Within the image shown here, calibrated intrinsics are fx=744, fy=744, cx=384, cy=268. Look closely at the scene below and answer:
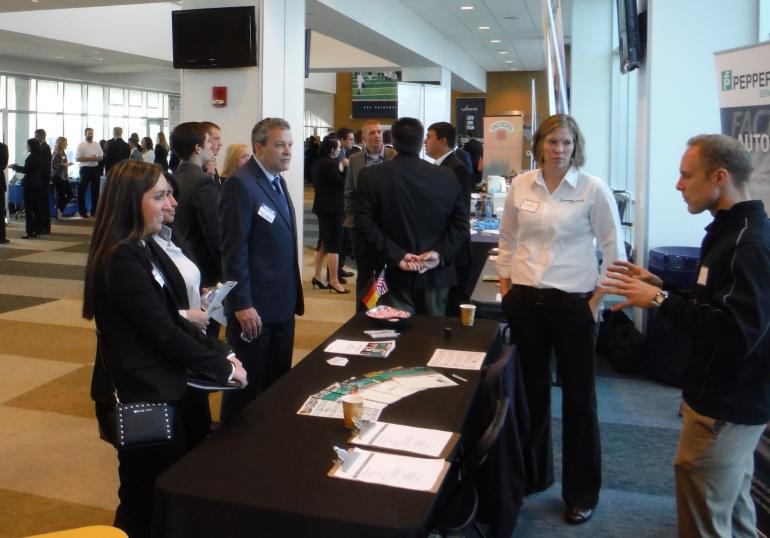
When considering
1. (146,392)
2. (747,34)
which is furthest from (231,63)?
(146,392)

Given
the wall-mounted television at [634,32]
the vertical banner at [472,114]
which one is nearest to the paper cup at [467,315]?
the wall-mounted television at [634,32]

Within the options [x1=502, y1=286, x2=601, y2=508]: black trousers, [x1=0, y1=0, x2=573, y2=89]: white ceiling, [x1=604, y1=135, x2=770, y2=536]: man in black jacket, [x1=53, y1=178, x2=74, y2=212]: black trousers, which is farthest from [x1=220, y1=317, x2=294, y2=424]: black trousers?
[x1=53, y1=178, x2=74, y2=212]: black trousers

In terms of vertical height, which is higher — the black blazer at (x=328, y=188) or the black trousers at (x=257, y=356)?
the black blazer at (x=328, y=188)

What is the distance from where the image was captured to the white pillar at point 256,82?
6.73 metres

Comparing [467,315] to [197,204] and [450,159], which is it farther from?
[450,159]

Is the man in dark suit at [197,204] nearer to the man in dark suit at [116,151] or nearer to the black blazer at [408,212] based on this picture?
the black blazer at [408,212]

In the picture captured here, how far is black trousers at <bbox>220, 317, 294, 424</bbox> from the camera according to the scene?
305cm

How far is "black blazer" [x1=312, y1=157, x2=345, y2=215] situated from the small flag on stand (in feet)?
12.4

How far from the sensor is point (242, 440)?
1.87 metres

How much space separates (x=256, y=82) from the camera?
6.73 m

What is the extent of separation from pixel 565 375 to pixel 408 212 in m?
1.17

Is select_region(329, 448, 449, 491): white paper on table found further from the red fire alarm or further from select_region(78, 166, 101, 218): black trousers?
select_region(78, 166, 101, 218): black trousers

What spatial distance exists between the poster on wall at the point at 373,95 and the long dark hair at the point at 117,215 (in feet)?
65.1

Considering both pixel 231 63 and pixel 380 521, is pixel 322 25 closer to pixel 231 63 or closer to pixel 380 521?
pixel 231 63
